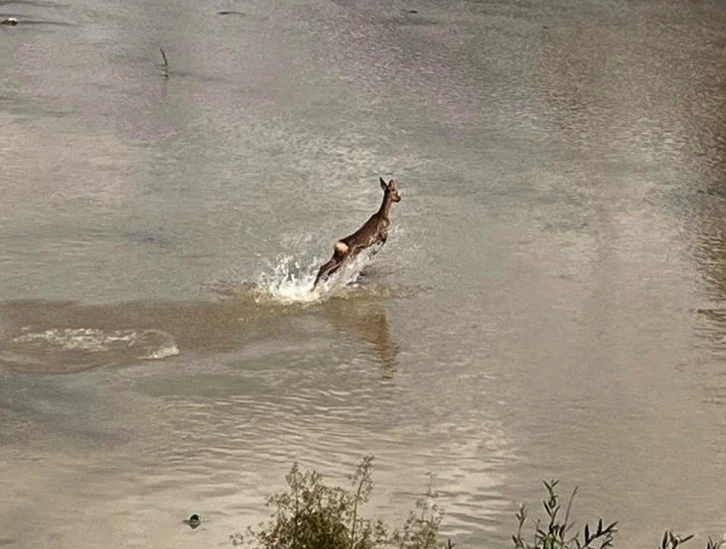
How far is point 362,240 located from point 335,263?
0.28 meters

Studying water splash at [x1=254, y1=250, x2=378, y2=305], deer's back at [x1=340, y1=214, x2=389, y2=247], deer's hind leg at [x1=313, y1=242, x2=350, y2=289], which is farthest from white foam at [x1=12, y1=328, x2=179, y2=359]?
deer's back at [x1=340, y1=214, x2=389, y2=247]

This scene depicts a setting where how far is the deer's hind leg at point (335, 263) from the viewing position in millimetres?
10797

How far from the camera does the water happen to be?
27.0 feet

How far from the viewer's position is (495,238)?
12.4 m

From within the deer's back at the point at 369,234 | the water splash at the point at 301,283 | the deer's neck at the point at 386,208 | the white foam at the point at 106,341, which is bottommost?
the white foam at the point at 106,341

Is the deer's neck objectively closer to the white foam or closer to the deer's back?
the deer's back

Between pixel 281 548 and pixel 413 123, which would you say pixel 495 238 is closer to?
pixel 413 123

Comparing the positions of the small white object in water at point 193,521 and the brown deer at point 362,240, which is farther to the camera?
the brown deer at point 362,240

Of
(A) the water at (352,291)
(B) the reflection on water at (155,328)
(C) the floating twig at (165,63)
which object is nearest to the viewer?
(A) the water at (352,291)

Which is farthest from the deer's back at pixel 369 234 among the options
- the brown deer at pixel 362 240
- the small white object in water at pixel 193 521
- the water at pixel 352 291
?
the small white object in water at pixel 193 521

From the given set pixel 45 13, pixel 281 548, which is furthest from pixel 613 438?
pixel 45 13

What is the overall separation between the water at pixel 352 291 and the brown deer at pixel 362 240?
0.21 meters

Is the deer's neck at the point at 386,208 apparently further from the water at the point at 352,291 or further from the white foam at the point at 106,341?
the white foam at the point at 106,341

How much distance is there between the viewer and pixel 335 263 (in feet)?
35.7
